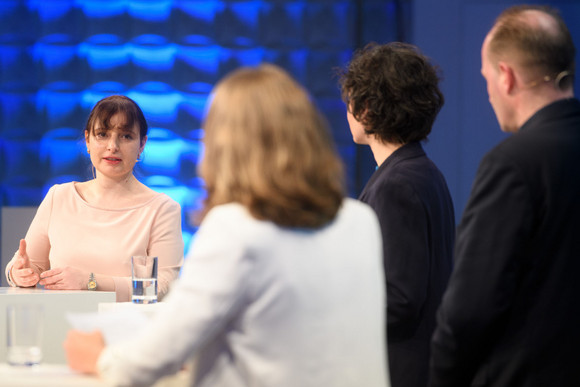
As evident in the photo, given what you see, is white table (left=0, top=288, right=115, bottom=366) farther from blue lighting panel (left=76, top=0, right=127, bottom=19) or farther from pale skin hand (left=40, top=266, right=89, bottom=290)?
blue lighting panel (left=76, top=0, right=127, bottom=19)

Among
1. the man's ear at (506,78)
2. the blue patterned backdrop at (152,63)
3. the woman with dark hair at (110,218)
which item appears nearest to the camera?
the man's ear at (506,78)

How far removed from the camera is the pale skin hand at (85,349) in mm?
1324

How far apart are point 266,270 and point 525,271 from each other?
628 millimetres

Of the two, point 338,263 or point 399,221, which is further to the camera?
point 399,221

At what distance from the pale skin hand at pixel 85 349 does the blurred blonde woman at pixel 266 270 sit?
0.32 feet

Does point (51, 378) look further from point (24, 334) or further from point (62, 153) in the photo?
point (62, 153)

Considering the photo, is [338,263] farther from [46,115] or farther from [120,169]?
[46,115]

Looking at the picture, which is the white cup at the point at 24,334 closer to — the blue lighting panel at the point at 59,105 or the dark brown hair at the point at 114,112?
the dark brown hair at the point at 114,112

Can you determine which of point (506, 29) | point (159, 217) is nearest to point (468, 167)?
point (159, 217)

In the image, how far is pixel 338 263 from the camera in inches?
46.9

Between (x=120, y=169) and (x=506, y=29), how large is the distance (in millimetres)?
1706

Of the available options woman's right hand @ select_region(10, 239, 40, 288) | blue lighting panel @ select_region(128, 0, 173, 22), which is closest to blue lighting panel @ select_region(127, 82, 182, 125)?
blue lighting panel @ select_region(128, 0, 173, 22)

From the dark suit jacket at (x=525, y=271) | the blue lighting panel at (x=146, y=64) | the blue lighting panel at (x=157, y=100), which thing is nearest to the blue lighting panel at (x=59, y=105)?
the blue lighting panel at (x=146, y=64)

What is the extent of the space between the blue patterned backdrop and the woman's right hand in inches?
96.6
